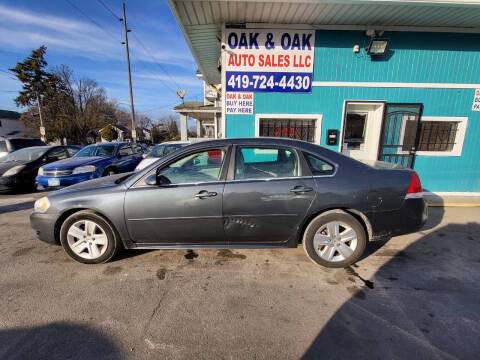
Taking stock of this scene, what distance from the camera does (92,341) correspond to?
171cm

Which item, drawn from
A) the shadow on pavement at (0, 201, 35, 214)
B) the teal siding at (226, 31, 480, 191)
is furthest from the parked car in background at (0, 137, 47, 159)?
the teal siding at (226, 31, 480, 191)

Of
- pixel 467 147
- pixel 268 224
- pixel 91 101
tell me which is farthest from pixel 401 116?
pixel 91 101

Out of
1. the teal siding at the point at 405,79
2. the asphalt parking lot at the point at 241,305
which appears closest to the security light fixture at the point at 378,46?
the teal siding at the point at 405,79

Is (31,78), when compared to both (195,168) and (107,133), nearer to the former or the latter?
(107,133)

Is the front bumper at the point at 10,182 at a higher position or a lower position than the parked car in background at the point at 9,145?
lower

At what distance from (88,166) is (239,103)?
4.43 metres

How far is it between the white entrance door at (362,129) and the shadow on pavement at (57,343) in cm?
581

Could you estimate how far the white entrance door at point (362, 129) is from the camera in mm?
5504

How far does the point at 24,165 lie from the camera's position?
6672 mm

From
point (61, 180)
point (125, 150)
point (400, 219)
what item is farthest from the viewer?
point (125, 150)

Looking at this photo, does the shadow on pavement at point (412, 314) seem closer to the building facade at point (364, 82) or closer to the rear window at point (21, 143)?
the building facade at point (364, 82)

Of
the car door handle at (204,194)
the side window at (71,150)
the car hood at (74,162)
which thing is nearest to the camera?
the car door handle at (204,194)

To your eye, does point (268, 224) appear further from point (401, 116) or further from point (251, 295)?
point (401, 116)

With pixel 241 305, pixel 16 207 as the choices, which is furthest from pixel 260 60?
pixel 16 207
